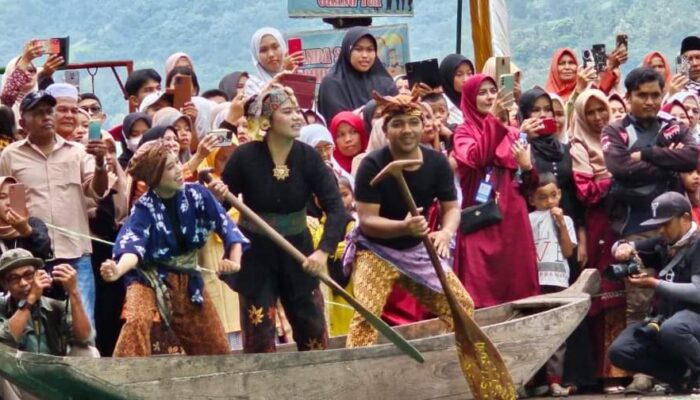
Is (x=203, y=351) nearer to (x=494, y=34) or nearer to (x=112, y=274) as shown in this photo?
(x=112, y=274)

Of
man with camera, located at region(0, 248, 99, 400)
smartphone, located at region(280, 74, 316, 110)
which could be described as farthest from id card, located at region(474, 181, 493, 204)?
man with camera, located at region(0, 248, 99, 400)

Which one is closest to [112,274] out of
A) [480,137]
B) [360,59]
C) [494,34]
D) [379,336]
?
[379,336]

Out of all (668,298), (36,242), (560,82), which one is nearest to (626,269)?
(668,298)

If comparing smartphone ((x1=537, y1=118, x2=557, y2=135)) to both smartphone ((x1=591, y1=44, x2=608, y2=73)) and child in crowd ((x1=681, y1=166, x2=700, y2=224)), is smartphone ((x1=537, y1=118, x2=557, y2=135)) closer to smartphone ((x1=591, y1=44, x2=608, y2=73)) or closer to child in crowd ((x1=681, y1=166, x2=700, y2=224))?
child in crowd ((x1=681, y1=166, x2=700, y2=224))

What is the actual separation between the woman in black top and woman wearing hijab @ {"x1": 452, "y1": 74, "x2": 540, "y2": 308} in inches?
60.6

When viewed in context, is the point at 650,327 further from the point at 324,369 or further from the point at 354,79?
the point at 354,79

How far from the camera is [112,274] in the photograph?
11.5 m

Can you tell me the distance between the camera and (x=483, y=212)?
1395 cm

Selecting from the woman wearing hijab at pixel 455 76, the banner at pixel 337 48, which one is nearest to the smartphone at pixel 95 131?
the woman wearing hijab at pixel 455 76

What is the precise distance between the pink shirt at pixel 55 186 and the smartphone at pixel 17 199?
1.88 feet

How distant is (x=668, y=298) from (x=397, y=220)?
6.17 feet

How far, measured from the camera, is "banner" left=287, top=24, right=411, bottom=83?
1845 centimetres

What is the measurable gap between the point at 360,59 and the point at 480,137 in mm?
1760

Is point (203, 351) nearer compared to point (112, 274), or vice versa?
point (112, 274)
